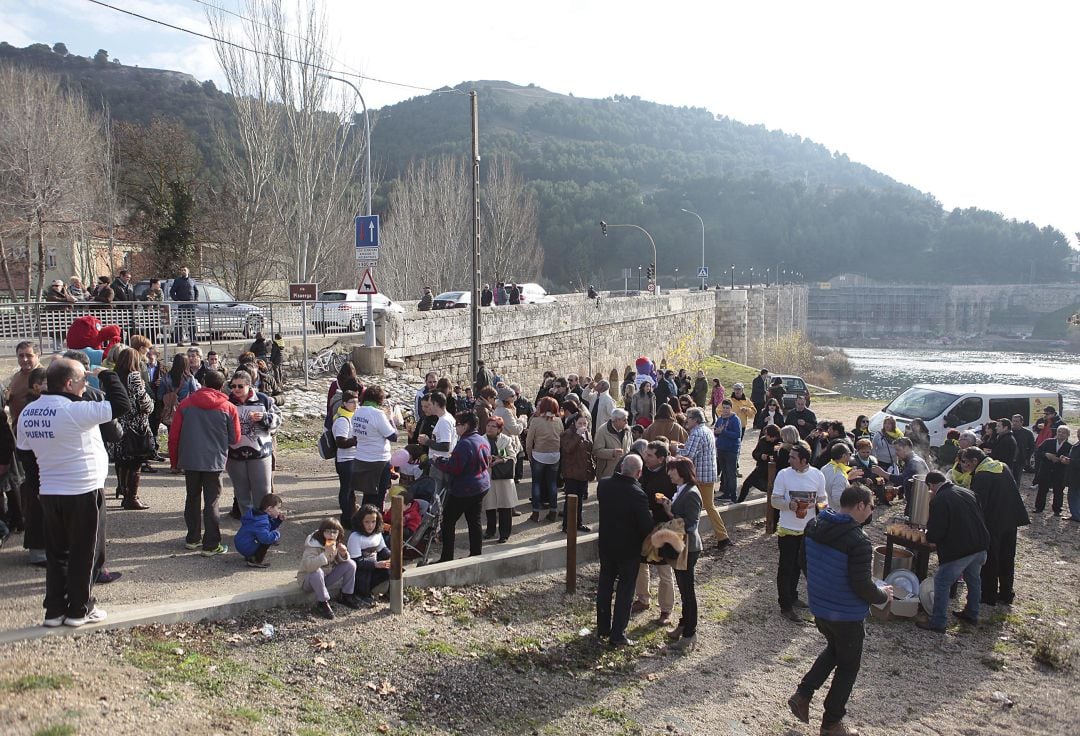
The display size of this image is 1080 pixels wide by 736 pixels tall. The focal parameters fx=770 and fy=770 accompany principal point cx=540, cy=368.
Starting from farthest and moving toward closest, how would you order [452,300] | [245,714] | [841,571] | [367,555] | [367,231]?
[452,300] < [367,231] < [367,555] < [841,571] < [245,714]

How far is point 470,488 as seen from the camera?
23.1 ft

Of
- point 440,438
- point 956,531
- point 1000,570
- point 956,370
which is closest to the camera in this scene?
point 956,531

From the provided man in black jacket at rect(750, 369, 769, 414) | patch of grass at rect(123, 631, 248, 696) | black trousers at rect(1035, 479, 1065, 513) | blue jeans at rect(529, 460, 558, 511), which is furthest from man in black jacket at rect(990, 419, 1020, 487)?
patch of grass at rect(123, 631, 248, 696)

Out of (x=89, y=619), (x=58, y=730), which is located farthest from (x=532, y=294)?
(x=58, y=730)

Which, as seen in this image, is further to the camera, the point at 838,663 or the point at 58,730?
the point at 838,663

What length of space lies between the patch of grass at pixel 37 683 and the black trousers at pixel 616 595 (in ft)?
11.8

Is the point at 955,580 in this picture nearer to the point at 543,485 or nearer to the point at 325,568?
the point at 543,485

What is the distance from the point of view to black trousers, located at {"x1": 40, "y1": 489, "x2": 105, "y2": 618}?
186 inches

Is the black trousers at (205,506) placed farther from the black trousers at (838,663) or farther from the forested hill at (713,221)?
the forested hill at (713,221)

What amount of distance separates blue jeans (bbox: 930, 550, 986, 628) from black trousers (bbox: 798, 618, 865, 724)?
255 centimetres

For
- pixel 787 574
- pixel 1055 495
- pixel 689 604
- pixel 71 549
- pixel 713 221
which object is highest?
pixel 713 221

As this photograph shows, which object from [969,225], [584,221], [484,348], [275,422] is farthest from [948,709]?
[969,225]

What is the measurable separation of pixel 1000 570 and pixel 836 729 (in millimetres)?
4212

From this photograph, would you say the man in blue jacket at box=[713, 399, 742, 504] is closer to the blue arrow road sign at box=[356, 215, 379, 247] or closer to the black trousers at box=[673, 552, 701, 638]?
the black trousers at box=[673, 552, 701, 638]
